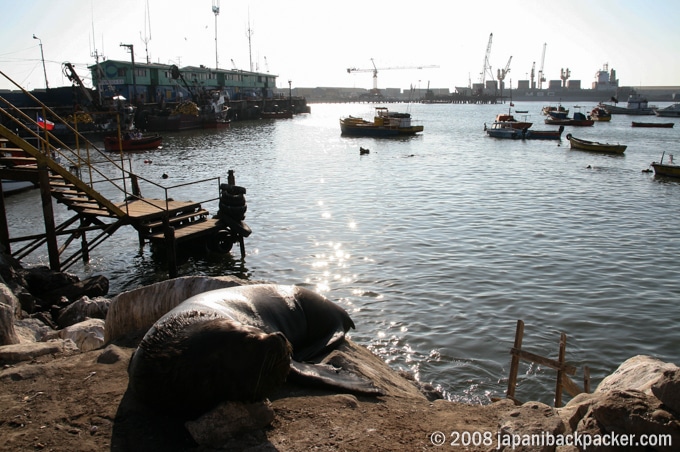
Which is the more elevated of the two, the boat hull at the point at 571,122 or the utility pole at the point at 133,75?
the utility pole at the point at 133,75

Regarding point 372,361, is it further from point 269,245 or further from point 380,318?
point 269,245

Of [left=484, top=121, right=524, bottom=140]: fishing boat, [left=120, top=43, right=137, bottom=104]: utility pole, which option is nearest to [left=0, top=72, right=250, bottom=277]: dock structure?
[left=484, top=121, right=524, bottom=140]: fishing boat

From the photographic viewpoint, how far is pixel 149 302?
7.55 meters

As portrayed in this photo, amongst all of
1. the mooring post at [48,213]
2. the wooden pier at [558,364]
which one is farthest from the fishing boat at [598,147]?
the mooring post at [48,213]

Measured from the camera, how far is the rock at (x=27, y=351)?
6203 millimetres

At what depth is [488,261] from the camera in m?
15.7

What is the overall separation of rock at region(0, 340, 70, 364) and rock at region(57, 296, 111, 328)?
4070mm

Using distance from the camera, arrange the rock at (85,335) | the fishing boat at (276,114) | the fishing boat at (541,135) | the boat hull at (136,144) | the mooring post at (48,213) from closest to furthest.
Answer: the rock at (85,335) < the mooring post at (48,213) < the boat hull at (136,144) < the fishing boat at (541,135) < the fishing boat at (276,114)

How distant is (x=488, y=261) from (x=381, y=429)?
11.4 metres

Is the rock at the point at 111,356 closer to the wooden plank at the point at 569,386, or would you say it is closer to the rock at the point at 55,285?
the wooden plank at the point at 569,386

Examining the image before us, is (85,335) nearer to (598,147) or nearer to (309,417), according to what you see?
(309,417)

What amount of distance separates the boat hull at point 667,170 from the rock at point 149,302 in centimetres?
3216

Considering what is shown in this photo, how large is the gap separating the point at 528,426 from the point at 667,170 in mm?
33678

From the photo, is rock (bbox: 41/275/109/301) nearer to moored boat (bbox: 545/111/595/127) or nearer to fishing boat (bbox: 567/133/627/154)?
fishing boat (bbox: 567/133/627/154)
